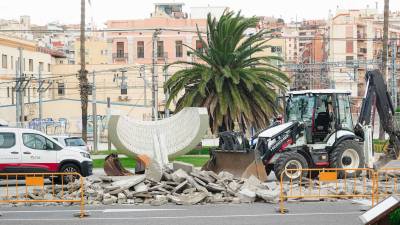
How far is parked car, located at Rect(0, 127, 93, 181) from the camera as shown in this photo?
85.1ft

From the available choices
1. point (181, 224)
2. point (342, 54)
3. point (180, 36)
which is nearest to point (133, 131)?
point (181, 224)

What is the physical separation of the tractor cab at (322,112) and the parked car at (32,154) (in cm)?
767

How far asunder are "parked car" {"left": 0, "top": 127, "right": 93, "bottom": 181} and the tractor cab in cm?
767

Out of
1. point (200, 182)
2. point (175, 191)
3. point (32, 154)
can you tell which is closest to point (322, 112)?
point (200, 182)

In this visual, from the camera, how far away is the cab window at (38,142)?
26400 mm

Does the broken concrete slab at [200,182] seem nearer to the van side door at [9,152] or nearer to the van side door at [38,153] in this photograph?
the van side door at [38,153]

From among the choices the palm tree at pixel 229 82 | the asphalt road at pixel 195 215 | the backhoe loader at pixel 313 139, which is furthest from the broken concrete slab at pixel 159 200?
the palm tree at pixel 229 82

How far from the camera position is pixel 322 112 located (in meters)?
26.6

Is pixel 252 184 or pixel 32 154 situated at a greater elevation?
pixel 32 154

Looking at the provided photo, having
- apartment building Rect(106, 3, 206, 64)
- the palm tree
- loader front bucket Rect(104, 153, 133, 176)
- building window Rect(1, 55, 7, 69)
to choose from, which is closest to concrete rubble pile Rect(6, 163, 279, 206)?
loader front bucket Rect(104, 153, 133, 176)

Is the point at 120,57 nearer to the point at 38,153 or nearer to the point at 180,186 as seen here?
the point at 38,153

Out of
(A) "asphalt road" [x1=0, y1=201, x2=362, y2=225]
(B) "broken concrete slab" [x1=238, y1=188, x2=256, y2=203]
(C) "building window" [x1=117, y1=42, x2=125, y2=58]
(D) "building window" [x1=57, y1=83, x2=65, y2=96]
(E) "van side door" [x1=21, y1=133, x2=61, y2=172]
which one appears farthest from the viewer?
(C) "building window" [x1=117, y1=42, x2=125, y2=58]

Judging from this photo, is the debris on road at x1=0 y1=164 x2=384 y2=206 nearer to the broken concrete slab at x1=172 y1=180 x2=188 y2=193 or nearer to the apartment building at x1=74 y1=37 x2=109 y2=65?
the broken concrete slab at x1=172 y1=180 x2=188 y2=193

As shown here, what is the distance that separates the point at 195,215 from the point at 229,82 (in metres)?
20.6
